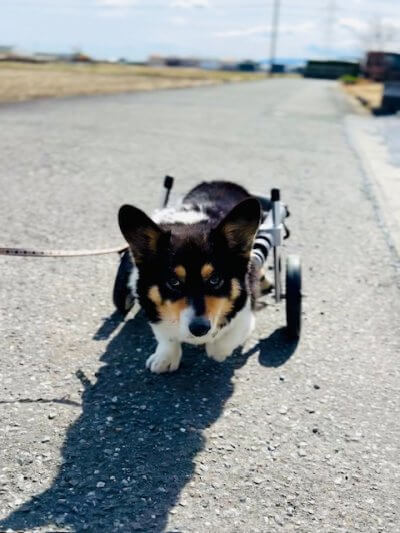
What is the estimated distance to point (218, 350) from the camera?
3381 millimetres

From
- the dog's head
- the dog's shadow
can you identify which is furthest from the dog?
the dog's shadow

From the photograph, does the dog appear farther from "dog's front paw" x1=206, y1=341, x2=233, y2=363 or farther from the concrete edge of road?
the concrete edge of road

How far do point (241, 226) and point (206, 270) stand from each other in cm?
35

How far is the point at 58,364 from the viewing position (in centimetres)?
347

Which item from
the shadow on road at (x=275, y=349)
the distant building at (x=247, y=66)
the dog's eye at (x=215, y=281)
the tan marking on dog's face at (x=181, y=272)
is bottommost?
the distant building at (x=247, y=66)

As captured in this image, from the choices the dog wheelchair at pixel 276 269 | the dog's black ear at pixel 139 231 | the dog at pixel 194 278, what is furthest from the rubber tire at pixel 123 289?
the dog's black ear at pixel 139 231

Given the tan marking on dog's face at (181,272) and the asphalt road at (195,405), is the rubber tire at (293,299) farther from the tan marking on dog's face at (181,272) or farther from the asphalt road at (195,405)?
the tan marking on dog's face at (181,272)

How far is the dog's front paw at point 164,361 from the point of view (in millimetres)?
3369

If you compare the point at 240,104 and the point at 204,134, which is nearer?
the point at 204,134

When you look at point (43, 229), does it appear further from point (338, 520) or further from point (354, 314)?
point (338, 520)

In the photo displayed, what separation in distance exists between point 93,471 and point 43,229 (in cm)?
365

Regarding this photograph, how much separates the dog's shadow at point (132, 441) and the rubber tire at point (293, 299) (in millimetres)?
131

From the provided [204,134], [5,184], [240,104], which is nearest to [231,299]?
[5,184]

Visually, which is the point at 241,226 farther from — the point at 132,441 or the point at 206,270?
the point at 132,441
